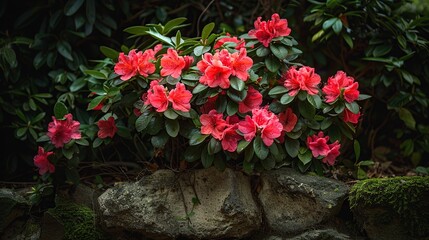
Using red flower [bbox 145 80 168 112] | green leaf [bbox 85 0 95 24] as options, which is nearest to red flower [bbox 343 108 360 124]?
red flower [bbox 145 80 168 112]

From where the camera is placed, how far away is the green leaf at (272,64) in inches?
95.5

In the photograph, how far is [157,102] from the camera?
226 centimetres

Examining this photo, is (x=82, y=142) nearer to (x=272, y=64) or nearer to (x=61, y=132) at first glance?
(x=61, y=132)

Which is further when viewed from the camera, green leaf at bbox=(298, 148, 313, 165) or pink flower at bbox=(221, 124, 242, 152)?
green leaf at bbox=(298, 148, 313, 165)

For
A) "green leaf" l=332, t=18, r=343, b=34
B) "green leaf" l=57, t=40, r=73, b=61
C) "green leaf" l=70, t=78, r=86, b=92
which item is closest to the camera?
"green leaf" l=332, t=18, r=343, b=34

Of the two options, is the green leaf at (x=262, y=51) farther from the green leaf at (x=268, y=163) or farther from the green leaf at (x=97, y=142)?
the green leaf at (x=97, y=142)

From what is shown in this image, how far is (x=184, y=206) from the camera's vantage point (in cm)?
240

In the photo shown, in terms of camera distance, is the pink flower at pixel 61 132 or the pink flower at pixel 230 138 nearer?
the pink flower at pixel 230 138

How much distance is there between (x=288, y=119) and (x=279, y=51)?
0.33 m

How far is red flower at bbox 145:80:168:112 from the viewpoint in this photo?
2252mm

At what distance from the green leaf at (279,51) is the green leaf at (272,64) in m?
0.05

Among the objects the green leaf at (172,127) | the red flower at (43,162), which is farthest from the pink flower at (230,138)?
the red flower at (43,162)

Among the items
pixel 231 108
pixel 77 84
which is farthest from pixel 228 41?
pixel 77 84

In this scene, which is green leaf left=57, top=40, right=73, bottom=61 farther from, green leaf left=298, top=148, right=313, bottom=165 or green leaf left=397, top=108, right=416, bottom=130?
green leaf left=397, top=108, right=416, bottom=130
